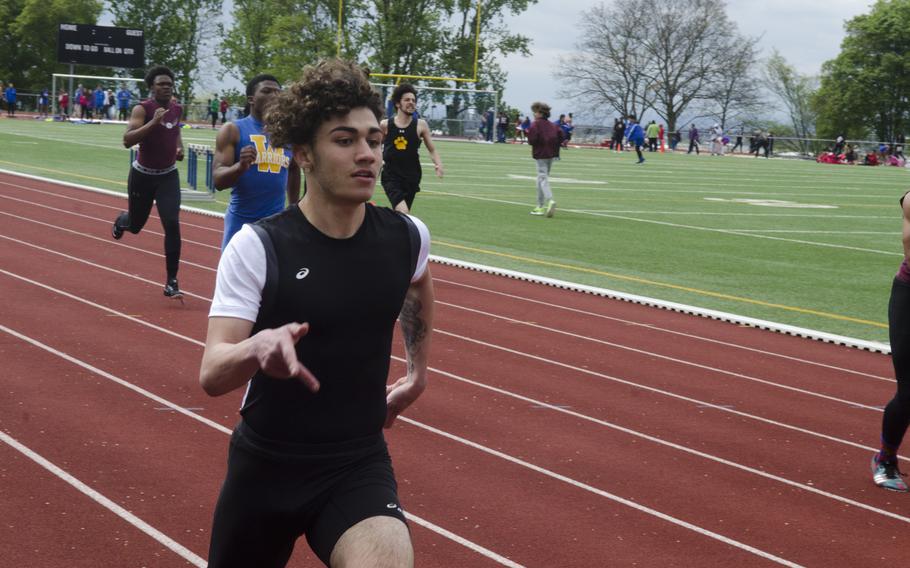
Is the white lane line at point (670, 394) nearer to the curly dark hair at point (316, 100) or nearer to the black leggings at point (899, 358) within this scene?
the black leggings at point (899, 358)

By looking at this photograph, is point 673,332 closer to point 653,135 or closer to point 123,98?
point 653,135

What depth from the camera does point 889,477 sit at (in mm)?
6727

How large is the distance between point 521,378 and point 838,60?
85.1 meters

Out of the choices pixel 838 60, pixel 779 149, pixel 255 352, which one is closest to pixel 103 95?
pixel 779 149

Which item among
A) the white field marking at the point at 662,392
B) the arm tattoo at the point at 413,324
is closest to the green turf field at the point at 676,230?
the white field marking at the point at 662,392

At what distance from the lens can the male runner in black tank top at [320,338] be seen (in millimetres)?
3275

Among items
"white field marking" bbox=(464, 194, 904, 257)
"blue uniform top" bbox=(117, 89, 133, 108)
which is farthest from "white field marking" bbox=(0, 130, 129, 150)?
"white field marking" bbox=(464, 194, 904, 257)

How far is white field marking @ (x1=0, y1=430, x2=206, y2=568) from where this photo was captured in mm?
5242

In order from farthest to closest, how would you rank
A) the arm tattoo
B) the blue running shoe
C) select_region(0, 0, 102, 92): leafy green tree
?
select_region(0, 0, 102, 92): leafy green tree
the blue running shoe
the arm tattoo

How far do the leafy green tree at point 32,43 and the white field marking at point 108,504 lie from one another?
80015mm

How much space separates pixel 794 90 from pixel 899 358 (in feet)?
320

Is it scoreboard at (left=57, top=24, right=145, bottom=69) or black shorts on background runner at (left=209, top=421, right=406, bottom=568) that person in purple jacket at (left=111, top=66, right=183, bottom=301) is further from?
scoreboard at (left=57, top=24, right=145, bottom=69)

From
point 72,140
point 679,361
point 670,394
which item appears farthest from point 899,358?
point 72,140

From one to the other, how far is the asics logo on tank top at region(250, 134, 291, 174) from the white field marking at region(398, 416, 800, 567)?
209cm
